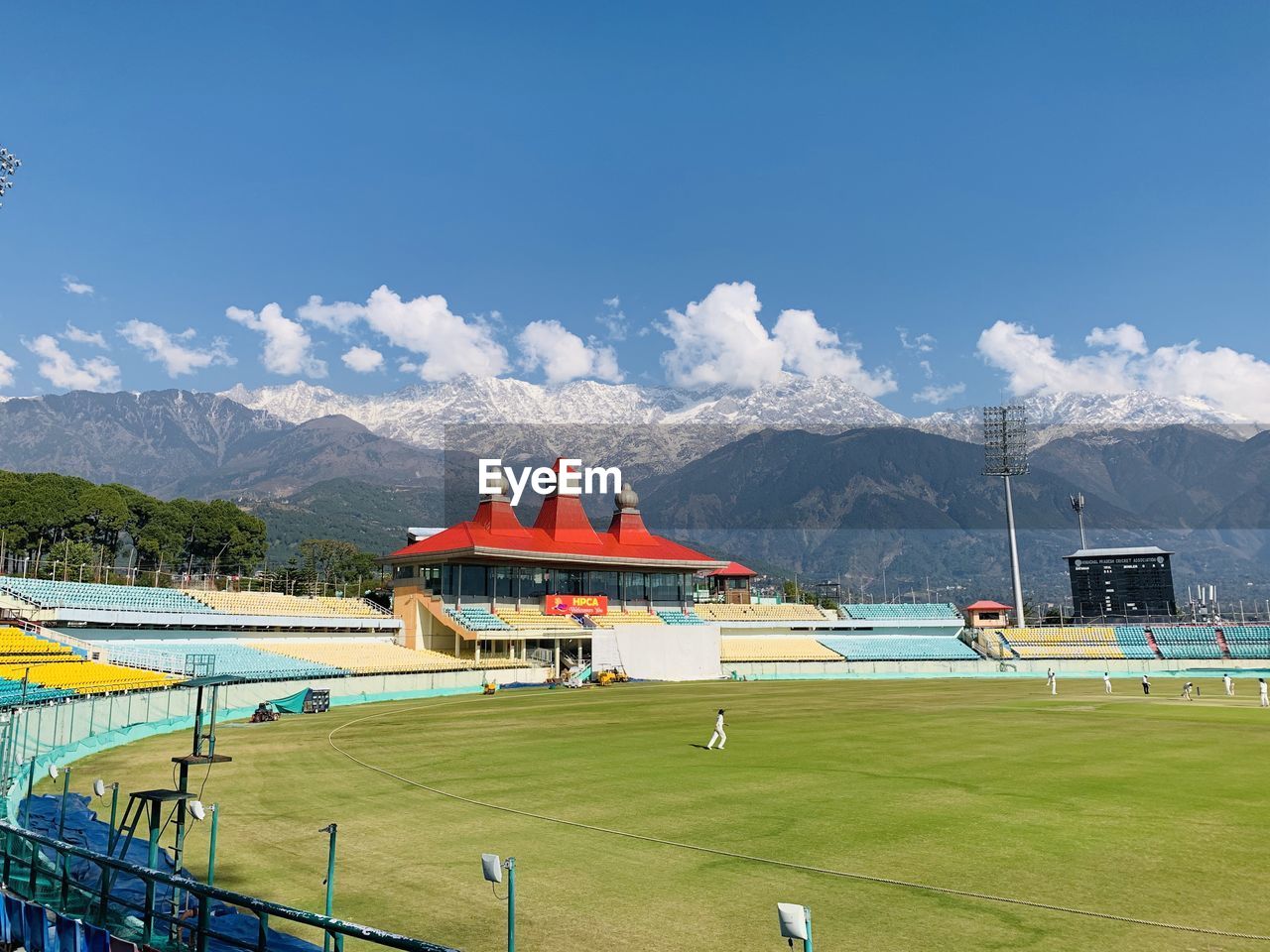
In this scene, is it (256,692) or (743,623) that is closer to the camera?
(256,692)

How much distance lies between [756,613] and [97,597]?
69.1 meters

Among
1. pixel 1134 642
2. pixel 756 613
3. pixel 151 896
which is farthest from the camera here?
pixel 756 613

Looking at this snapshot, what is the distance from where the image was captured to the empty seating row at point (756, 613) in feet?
336

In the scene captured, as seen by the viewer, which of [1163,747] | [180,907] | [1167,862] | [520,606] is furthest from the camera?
[520,606]

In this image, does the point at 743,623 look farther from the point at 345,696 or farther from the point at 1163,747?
the point at 1163,747

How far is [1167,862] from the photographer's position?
1508 centimetres

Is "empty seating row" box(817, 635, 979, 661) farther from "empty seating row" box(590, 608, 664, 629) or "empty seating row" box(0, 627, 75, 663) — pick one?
"empty seating row" box(0, 627, 75, 663)

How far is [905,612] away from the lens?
11038cm

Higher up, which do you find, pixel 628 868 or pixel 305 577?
pixel 305 577

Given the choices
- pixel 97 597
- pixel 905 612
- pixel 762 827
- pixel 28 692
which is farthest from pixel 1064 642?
pixel 28 692

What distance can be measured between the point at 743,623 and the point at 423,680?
49.7 meters

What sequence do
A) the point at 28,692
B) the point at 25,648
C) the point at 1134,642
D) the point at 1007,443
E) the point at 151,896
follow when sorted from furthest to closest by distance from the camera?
the point at 1007,443
the point at 1134,642
the point at 25,648
the point at 28,692
the point at 151,896

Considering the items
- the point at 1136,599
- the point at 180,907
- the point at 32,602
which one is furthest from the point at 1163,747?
the point at 1136,599

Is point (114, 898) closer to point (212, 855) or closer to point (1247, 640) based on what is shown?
point (212, 855)
